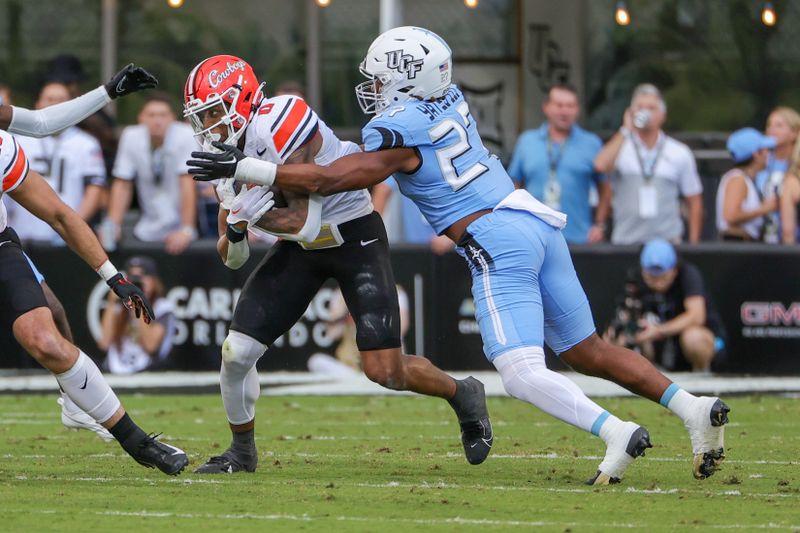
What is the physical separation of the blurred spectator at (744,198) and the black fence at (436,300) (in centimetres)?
37

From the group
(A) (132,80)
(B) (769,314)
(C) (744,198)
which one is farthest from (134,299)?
(C) (744,198)

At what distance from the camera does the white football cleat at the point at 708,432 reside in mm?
6418

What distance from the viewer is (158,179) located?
1188 cm

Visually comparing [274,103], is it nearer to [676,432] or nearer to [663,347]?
[676,432]

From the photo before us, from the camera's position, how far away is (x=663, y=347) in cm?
1141

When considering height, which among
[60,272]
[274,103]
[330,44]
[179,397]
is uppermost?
[330,44]

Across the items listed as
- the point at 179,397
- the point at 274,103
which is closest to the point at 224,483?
the point at 274,103

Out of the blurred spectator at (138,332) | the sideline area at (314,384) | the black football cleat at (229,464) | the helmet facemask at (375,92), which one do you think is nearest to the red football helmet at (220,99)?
the helmet facemask at (375,92)

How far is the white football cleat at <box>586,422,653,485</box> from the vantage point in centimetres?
623

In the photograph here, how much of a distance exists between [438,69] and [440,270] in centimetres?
503

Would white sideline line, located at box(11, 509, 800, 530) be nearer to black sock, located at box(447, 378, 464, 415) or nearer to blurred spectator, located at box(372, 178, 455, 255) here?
black sock, located at box(447, 378, 464, 415)

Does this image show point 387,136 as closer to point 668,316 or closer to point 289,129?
point 289,129

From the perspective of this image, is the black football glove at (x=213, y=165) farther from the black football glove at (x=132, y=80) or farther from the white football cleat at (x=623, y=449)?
the white football cleat at (x=623, y=449)

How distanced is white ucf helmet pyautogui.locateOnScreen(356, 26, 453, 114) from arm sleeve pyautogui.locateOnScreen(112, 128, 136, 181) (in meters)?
5.31
